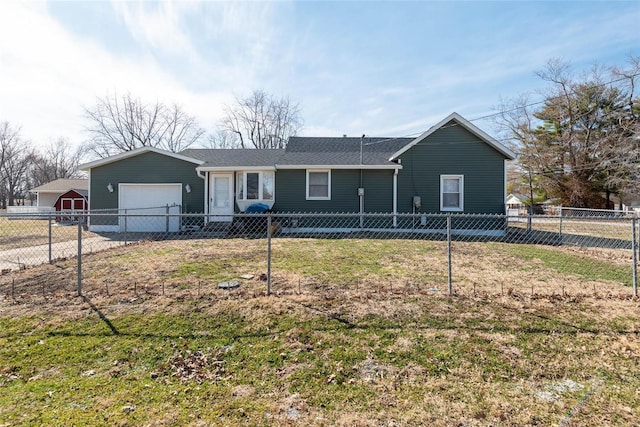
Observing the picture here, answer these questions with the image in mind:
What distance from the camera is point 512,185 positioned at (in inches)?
1672

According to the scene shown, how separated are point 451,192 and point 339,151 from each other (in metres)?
5.47

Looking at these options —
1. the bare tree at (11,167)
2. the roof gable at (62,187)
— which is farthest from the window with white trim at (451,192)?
the bare tree at (11,167)

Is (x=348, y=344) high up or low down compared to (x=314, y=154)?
down

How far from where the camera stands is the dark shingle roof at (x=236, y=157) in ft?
46.2

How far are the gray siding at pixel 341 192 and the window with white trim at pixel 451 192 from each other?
2.20 m

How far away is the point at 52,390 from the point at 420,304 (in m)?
4.10

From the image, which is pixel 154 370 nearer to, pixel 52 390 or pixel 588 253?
pixel 52 390

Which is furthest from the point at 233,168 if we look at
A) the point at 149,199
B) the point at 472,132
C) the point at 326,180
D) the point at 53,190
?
the point at 53,190

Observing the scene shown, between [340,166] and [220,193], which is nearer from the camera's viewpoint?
[340,166]

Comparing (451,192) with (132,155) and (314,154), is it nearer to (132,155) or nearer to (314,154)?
(314,154)

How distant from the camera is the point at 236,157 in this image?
1555 centimetres

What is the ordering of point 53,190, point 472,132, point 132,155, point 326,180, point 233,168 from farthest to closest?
point 53,190 → point 132,155 → point 326,180 → point 233,168 → point 472,132

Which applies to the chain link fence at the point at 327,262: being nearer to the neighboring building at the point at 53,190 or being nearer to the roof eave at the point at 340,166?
the roof eave at the point at 340,166

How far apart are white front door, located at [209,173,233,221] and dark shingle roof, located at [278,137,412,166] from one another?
2.59 m
